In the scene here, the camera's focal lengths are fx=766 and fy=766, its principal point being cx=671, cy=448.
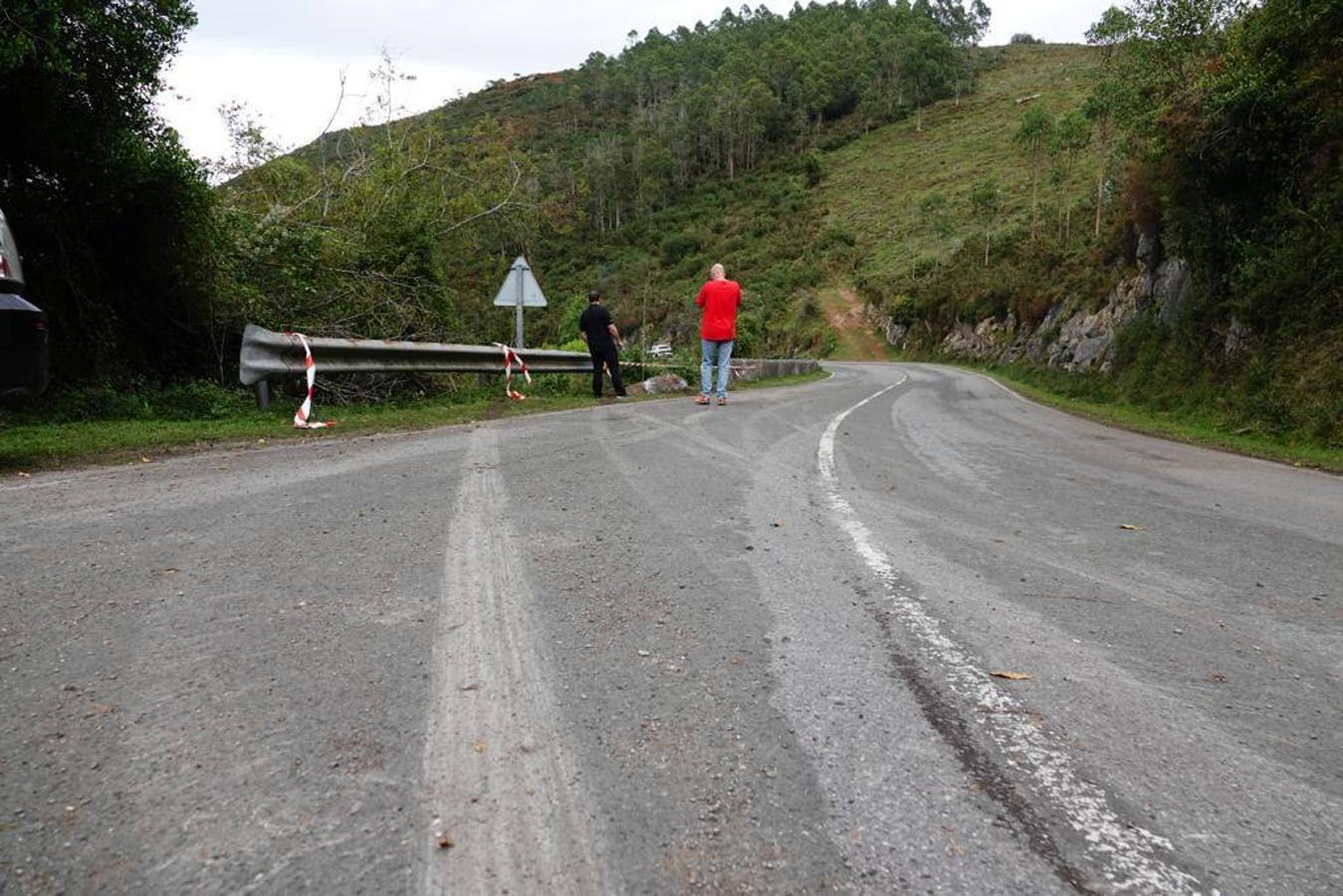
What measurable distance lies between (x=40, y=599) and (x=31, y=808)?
1.51 meters

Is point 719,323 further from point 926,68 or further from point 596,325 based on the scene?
point 926,68

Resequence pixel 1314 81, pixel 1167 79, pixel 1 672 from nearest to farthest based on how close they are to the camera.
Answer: pixel 1 672, pixel 1314 81, pixel 1167 79

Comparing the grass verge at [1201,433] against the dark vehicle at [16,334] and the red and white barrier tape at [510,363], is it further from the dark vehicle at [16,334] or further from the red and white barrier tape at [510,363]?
the dark vehicle at [16,334]

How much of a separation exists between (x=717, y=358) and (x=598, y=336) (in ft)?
6.93

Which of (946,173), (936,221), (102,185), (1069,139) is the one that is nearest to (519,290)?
(102,185)

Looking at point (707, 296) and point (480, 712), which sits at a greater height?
point (707, 296)

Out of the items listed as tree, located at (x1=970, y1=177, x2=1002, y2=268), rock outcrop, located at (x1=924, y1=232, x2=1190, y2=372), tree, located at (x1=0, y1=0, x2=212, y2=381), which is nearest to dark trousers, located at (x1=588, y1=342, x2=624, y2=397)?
tree, located at (x1=0, y1=0, x2=212, y2=381)

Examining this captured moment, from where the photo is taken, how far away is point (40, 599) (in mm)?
2766

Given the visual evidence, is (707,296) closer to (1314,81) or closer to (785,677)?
(785,677)

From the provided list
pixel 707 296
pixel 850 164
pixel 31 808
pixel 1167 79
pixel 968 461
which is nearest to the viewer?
pixel 31 808

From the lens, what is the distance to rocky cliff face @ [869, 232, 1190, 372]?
1831 centimetres

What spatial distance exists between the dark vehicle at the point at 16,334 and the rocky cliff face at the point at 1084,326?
1922 cm

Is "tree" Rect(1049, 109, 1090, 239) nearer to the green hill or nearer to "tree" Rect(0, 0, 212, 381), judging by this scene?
the green hill

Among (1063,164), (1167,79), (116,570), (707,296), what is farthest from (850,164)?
(116,570)
